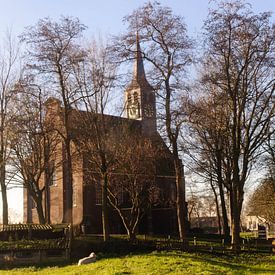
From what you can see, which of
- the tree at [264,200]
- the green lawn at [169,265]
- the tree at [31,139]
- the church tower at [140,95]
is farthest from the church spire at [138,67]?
the tree at [264,200]

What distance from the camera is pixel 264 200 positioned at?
2026 inches

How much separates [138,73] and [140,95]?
215 centimetres

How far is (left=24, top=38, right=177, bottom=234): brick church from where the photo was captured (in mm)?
31320

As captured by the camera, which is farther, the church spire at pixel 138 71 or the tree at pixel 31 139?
the tree at pixel 31 139

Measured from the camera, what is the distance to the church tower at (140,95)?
30375mm

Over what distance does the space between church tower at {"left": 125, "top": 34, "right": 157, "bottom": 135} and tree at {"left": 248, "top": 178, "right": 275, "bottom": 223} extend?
56.9 feet

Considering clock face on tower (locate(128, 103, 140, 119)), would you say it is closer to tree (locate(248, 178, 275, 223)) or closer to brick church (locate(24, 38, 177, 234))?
brick church (locate(24, 38, 177, 234))

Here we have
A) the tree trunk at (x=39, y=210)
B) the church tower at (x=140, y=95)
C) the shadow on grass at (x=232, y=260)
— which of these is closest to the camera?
the shadow on grass at (x=232, y=260)

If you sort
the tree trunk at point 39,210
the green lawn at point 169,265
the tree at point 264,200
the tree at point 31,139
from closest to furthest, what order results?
the green lawn at point 169,265 < the tree at point 31,139 < the tree trunk at point 39,210 < the tree at point 264,200

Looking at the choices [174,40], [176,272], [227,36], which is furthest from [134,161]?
[176,272]

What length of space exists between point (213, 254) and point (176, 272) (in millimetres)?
7743

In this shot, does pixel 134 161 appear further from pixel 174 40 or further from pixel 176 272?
pixel 176 272

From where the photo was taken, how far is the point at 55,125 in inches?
1391

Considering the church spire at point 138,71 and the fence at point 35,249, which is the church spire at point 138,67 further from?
the fence at point 35,249
